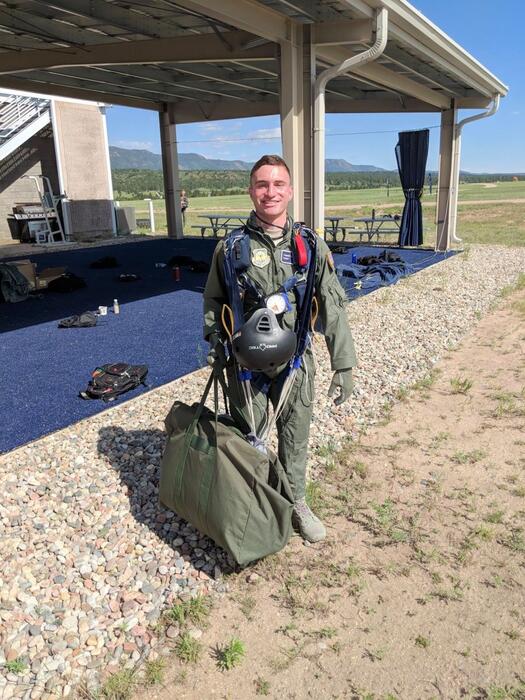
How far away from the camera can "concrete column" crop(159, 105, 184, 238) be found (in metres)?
14.6

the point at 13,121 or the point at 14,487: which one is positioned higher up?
the point at 13,121

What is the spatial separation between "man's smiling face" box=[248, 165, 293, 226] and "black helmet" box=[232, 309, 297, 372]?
403mm

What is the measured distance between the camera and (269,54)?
263 inches

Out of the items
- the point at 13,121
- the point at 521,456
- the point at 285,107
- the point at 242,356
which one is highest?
the point at 13,121

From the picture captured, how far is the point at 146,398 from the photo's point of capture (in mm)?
4297

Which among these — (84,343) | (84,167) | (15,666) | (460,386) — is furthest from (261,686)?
(84,167)

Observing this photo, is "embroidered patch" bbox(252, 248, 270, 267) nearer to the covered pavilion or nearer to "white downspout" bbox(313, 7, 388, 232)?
the covered pavilion

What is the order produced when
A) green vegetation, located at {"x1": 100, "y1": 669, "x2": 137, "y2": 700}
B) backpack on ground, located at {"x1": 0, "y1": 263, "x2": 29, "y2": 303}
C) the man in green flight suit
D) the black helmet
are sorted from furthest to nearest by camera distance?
backpack on ground, located at {"x1": 0, "y1": 263, "x2": 29, "y2": 303} < the man in green flight suit < the black helmet < green vegetation, located at {"x1": 100, "y1": 669, "x2": 137, "y2": 700}

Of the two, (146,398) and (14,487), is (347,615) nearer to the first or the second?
(14,487)

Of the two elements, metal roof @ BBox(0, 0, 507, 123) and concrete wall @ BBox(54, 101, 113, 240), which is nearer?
metal roof @ BBox(0, 0, 507, 123)

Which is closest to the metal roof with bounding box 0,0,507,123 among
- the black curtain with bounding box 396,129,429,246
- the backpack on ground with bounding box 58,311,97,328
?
the black curtain with bounding box 396,129,429,246

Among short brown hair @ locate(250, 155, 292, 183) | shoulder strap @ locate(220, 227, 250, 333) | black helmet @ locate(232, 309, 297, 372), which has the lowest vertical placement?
black helmet @ locate(232, 309, 297, 372)

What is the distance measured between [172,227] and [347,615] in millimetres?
14668

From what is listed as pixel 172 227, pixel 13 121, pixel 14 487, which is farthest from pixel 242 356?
pixel 13 121
